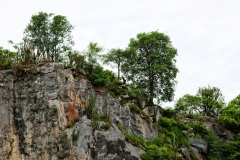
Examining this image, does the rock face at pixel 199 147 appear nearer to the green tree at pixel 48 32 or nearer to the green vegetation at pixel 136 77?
the green vegetation at pixel 136 77

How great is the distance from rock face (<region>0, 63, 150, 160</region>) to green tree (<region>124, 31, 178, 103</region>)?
9.61m

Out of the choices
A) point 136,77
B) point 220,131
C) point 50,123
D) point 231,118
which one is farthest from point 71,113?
point 231,118

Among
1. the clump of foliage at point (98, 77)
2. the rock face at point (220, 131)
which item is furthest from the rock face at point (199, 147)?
the clump of foliage at point (98, 77)

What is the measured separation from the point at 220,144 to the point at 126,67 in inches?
492

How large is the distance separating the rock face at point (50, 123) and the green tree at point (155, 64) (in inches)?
378

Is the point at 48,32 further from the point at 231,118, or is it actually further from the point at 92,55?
the point at 231,118

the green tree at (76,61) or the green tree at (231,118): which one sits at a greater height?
the green tree at (76,61)

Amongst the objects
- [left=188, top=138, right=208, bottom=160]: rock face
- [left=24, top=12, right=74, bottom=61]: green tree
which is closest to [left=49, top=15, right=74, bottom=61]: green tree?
[left=24, top=12, right=74, bottom=61]: green tree

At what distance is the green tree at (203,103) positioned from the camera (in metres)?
43.3

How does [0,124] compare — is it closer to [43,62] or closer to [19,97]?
[19,97]

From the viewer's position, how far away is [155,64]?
36.8 metres

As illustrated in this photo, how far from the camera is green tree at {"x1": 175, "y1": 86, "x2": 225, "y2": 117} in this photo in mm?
43281

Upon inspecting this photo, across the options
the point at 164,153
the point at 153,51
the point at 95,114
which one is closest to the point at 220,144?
the point at 164,153

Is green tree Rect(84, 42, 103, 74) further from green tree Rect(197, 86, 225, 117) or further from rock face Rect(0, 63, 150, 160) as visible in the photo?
green tree Rect(197, 86, 225, 117)
